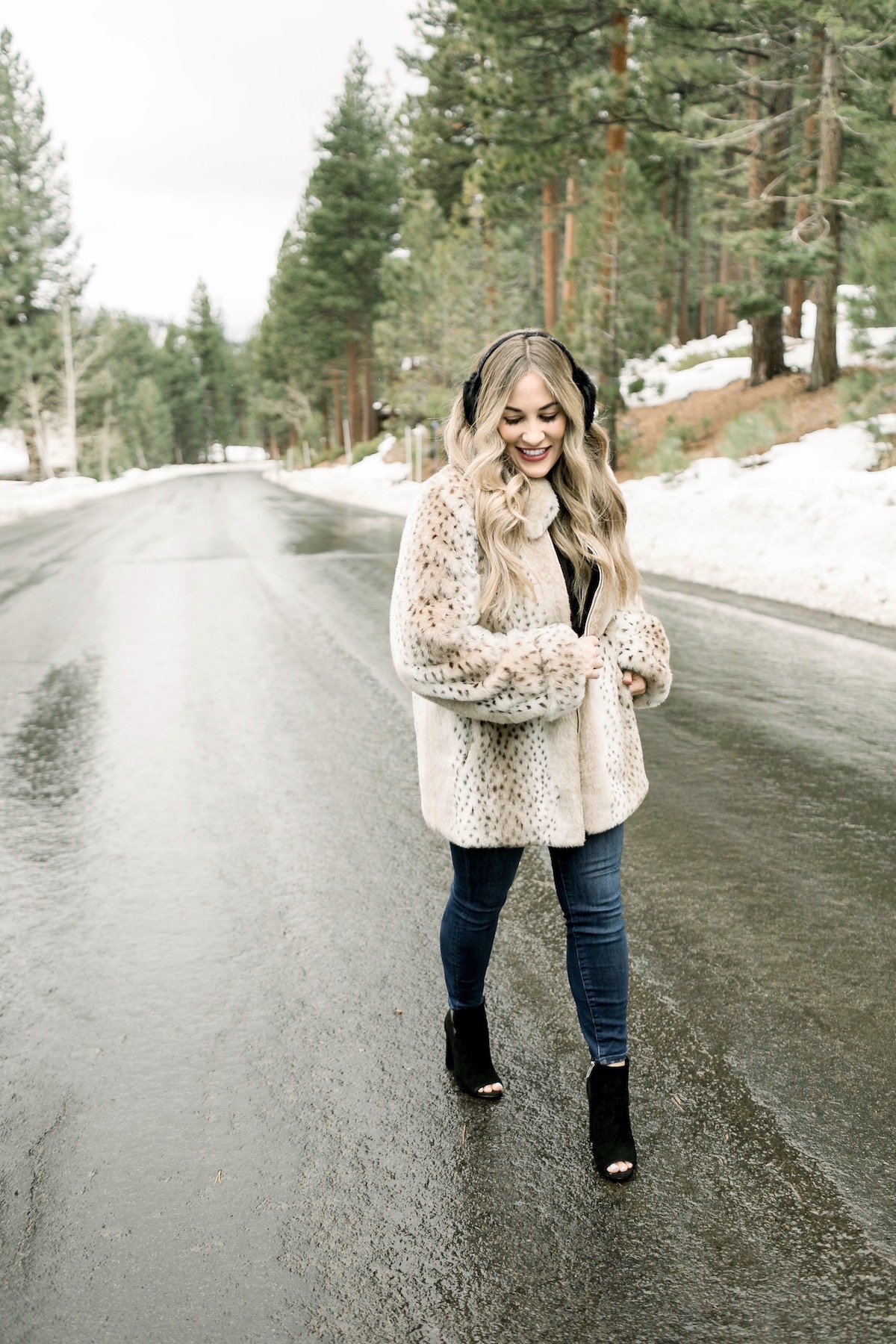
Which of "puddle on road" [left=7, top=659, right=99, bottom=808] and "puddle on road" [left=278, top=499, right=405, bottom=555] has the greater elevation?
"puddle on road" [left=278, top=499, right=405, bottom=555]

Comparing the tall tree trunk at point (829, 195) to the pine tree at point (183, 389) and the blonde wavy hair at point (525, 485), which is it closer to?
the blonde wavy hair at point (525, 485)

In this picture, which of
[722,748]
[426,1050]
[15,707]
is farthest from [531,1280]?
[15,707]

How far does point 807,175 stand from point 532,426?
21.1m

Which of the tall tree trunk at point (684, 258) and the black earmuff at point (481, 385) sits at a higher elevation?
the tall tree trunk at point (684, 258)

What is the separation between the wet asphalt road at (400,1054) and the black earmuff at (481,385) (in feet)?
5.74

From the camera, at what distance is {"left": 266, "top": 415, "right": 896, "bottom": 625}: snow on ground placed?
936 cm

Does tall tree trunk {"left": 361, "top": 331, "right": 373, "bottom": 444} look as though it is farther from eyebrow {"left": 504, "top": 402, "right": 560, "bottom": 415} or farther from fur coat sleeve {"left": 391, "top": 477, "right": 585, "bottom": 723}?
fur coat sleeve {"left": 391, "top": 477, "right": 585, "bottom": 723}

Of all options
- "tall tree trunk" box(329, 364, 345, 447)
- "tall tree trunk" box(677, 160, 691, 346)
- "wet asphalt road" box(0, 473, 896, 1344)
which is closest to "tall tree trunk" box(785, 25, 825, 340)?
"tall tree trunk" box(677, 160, 691, 346)

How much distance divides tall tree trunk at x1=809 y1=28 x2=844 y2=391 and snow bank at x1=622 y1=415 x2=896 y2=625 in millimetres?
3245

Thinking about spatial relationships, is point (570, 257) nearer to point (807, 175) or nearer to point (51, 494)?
point (807, 175)

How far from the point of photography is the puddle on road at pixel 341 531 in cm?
1551

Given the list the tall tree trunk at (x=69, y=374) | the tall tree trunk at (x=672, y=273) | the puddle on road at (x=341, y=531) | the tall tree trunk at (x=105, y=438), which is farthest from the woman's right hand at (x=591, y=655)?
the tall tree trunk at (x=105, y=438)

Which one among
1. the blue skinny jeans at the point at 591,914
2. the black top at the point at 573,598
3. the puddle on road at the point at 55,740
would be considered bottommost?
the puddle on road at the point at 55,740

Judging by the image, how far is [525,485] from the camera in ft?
8.30
